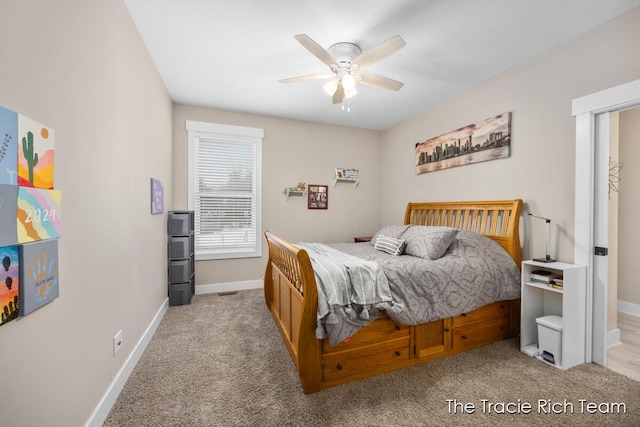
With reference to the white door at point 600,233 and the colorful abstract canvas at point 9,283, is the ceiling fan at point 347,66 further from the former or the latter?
the colorful abstract canvas at point 9,283

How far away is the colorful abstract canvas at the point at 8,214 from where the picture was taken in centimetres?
84

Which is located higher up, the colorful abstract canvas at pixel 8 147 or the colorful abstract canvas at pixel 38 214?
the colorful abstract canvas at pixel 8 147

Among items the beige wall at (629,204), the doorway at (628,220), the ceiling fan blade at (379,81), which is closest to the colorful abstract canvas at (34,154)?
the ceiling fan blade at (379,81)

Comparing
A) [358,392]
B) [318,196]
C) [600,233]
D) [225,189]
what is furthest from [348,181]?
[358,392]

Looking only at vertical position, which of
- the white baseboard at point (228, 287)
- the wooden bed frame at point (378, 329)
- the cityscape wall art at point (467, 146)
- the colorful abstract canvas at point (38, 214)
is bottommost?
the white baseboard at point (228, 287)

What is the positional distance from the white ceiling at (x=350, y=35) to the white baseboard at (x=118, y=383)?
2.66 metres

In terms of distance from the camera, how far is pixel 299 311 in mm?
1955

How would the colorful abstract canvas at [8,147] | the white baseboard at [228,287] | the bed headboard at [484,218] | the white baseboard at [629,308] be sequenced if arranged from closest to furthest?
the colorful abstract canvas at [8,147], the bed headboard at [484,218], the white baseboard at [629,308], the white baseboard at [228,287]

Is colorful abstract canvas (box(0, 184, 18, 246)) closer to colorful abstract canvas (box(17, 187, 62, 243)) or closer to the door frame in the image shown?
colorful abstract canvas (box(17, 187, 62, 243))

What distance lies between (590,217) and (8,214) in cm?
348

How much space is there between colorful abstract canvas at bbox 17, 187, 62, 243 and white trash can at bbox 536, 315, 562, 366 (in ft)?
10.7

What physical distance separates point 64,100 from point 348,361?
2208mm

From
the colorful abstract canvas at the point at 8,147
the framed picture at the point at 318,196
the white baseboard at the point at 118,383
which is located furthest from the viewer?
the framed picture at the point at 318,196

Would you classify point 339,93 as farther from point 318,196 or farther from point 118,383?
point 118,383
